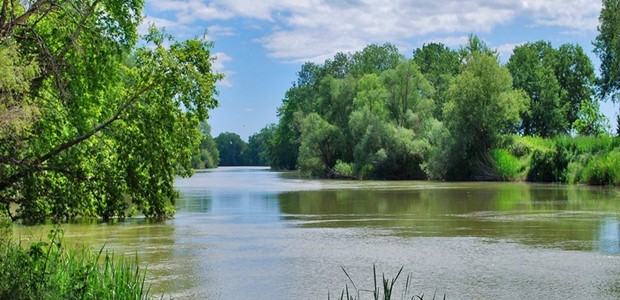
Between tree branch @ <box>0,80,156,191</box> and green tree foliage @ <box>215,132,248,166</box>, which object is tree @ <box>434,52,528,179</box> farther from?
green tree foliage @ <box>215,132,248,166</box>

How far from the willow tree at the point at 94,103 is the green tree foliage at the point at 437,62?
56.0m

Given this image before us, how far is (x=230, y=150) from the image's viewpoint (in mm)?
178875

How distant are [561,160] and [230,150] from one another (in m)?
142

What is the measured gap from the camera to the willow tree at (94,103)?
8.18 meters

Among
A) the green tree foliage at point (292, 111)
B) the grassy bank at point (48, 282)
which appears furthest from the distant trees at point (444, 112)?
the grassy bank at point (48, 282)

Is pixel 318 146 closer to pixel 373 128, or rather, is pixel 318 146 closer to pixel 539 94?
pixel 373 128

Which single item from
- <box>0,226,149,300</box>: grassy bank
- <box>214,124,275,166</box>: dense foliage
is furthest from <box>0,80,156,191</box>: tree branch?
<box>214,124,275,166</box>: dense foliage

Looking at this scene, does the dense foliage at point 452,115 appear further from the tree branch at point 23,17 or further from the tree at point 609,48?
the tree branch at point 23,17

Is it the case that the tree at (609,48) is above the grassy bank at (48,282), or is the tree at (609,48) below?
above

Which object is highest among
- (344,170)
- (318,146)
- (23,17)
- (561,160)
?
(318,146)

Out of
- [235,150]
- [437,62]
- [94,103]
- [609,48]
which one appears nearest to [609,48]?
[609,48]

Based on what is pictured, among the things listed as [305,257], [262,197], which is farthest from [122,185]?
[262,197]

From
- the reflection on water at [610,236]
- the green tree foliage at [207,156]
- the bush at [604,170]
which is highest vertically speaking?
the green tree foliage at [207,156]

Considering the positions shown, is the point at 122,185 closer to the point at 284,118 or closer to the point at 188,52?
the point at 188,52
